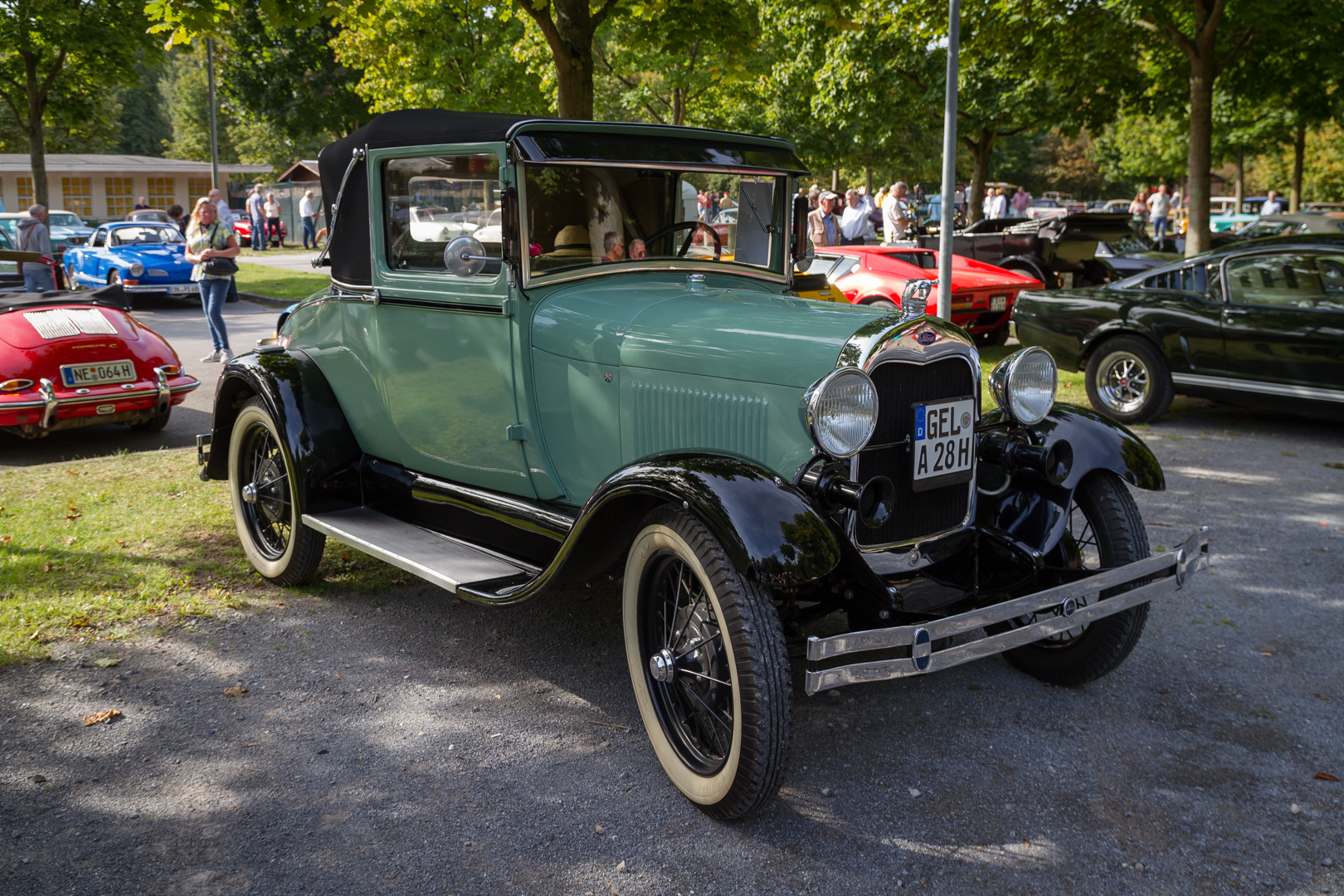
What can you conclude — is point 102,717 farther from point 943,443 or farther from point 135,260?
point 135,260

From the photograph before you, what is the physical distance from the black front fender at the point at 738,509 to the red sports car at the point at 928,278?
8.45 m

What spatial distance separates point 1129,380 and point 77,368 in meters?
8.50

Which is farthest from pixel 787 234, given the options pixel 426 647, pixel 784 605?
pixel 426 647

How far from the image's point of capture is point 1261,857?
297 centimetres

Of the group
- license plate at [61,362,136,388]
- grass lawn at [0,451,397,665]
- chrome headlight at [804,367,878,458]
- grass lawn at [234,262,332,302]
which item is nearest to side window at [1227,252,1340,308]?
chrome headlight at [804,367,878,458]

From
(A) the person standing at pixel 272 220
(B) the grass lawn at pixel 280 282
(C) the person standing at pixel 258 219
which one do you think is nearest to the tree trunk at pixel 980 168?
(B) the grass lawn at pixel 280 282

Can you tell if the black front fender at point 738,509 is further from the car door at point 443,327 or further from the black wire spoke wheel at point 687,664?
the car door at point 443,327

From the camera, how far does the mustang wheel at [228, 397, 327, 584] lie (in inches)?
194

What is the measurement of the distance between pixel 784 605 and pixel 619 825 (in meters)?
0.88

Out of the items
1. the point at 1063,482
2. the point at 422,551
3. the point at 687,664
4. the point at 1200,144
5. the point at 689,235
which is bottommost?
the point at 687,664

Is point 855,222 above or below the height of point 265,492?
above

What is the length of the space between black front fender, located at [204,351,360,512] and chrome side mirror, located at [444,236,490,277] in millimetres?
1225

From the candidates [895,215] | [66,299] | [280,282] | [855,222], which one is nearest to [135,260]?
[280,282]

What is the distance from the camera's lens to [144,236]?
17625 millimetres
